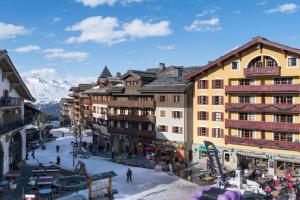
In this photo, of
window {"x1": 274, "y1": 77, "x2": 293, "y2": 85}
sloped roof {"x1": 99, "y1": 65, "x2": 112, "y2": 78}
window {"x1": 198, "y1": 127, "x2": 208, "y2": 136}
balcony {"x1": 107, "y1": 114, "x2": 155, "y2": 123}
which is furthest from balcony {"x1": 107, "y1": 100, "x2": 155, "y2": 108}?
sloped roof {"x1": 99, "y1": 65, "x2": 112, "y2": 78}

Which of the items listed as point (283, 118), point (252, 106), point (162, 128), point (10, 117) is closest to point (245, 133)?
point (252, 106)

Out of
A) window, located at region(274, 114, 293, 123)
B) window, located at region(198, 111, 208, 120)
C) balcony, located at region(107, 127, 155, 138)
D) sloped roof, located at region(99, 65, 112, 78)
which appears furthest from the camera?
sloped roof, located at region(99, 65, 112, 78)

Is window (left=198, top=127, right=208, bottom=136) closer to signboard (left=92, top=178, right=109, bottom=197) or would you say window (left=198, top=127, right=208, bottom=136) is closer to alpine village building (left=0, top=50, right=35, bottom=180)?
signboard (left=92, top=178, right=109, bottom=197)

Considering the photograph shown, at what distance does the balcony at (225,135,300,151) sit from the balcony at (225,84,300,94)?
6.08m

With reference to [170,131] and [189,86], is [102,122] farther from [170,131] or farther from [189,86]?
[189,86]

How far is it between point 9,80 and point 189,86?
80.6ft

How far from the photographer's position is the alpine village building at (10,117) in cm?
3547

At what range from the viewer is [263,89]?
132 ft

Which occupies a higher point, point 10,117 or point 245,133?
point 10,117

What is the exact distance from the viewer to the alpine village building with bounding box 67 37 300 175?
1543 inches

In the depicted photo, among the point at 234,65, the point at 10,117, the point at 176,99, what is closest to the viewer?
the point at 10,117

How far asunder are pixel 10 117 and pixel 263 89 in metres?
31.2

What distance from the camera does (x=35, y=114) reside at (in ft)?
172

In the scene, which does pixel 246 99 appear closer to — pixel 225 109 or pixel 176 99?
pixel 225 109
